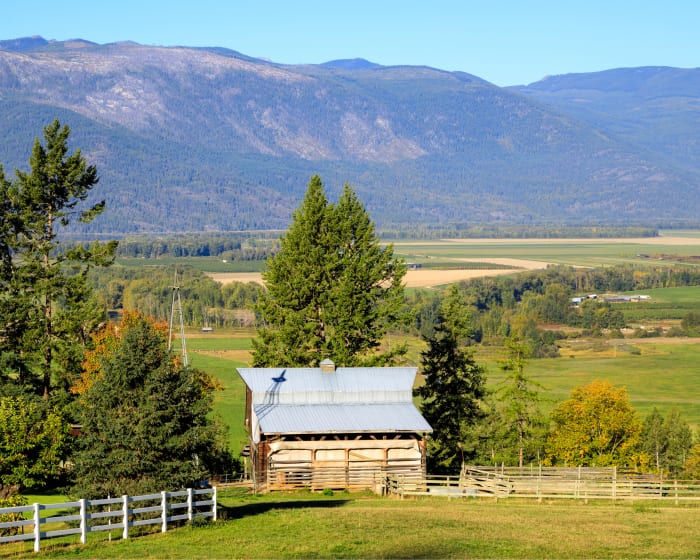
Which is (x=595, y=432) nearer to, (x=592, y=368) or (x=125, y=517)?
(x=125, y=517)

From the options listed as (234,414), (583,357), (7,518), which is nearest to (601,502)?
(7,518)

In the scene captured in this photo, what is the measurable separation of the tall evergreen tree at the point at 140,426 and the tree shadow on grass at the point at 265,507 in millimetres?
1699

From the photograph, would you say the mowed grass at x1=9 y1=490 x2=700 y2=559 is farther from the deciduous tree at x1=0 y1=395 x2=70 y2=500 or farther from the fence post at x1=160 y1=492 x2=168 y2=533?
the deciduous tree at x1=0 y1=395 x2=70 y2=500

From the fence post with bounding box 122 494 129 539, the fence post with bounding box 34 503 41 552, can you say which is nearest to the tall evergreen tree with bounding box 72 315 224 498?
the fence post with bounding box 122 494 129 539

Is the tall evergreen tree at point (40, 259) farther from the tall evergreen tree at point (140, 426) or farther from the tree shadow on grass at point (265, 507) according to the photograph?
the tall evergreen tree at point (140, 426)

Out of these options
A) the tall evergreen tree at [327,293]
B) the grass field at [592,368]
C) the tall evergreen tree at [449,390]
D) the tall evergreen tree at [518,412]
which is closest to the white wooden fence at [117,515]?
the tall evergreen tree at [327,293]

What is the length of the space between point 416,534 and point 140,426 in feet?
28.3

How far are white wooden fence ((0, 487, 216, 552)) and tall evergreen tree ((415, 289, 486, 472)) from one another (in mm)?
27475

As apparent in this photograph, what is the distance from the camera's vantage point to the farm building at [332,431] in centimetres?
4794

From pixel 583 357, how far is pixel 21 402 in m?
125

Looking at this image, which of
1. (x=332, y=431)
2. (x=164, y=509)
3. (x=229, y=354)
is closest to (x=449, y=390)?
(x=332, y=431)

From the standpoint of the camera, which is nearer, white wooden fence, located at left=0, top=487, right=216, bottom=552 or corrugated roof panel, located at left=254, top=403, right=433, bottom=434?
white wooden fence, located at left=0, top=487, right=216, bottom=552

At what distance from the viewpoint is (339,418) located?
161 ft

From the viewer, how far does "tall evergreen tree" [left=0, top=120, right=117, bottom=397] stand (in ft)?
181
